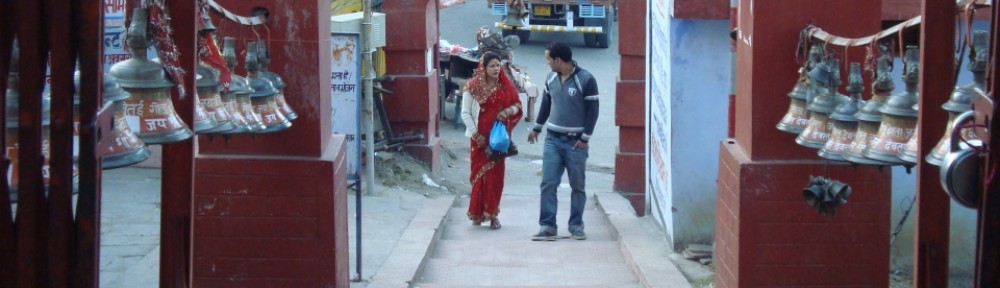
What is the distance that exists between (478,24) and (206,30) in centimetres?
Answer: 2566

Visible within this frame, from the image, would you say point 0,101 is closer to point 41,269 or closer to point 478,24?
point 41,269

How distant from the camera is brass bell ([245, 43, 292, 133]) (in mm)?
5121

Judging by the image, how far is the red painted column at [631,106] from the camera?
38.3 ft

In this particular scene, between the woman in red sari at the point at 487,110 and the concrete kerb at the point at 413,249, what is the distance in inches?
22.5

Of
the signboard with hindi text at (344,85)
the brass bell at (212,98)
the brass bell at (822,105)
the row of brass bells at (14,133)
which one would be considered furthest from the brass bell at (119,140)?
the signboard with hindi text at (344,85)

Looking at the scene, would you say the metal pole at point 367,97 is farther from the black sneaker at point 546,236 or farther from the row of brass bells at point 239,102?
the row of brass bells at point 239,102

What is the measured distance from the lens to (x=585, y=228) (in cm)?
1077

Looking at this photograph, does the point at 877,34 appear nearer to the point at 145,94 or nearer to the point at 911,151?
the point at 911,151

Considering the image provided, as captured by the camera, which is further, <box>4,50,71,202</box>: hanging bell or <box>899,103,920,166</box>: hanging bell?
<box>899,103,920,166</box>: hanging bell

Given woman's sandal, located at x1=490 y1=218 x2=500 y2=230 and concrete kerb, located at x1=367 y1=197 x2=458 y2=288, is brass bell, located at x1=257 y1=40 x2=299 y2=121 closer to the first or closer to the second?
concrete kerb, located at x1=367 y1=197 x2=458 y2=288

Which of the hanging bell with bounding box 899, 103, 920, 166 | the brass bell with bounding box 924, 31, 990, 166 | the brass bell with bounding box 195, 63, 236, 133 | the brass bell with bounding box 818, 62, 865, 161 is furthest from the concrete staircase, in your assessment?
the brass bell with bounding box 924, 31, 990, 166

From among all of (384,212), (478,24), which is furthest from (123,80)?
(478,24)

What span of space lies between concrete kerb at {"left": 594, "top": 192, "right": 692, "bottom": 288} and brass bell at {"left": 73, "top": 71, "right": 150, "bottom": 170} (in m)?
4.61

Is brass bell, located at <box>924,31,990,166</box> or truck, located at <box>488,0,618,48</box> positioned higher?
truck, located at <box>488,0,618,48</box>
